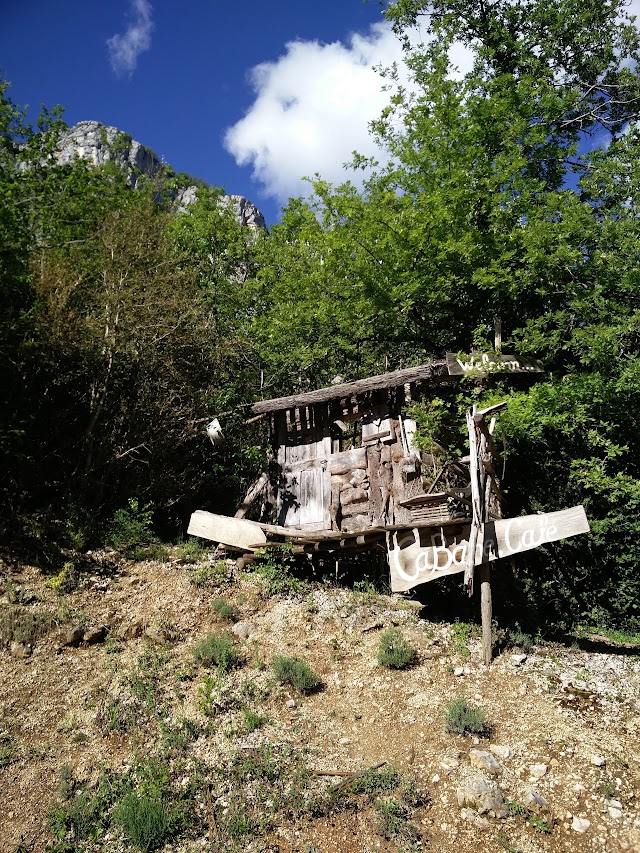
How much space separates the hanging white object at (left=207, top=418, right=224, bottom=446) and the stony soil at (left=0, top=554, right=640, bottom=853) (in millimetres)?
3221

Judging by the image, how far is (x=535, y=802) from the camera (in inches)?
237

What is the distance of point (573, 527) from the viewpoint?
805 centimetres

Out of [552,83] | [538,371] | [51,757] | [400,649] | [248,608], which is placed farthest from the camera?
[552,83]

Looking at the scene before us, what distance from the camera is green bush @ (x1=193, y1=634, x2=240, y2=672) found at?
845 cm

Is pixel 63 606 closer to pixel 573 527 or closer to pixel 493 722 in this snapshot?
pixel 493 722

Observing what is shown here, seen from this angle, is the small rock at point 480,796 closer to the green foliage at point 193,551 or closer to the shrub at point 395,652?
the shrub at point 395,652

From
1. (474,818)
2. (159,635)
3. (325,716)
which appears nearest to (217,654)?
(159,635)

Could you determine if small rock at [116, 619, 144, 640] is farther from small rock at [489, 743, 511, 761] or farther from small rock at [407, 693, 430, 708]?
small rock at [489, 743, 511, 761]

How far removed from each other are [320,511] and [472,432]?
4486mm

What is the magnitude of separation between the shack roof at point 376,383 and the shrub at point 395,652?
4.73m

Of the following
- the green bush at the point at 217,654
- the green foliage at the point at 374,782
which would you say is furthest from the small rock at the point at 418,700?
the green bush at the point at 217,654

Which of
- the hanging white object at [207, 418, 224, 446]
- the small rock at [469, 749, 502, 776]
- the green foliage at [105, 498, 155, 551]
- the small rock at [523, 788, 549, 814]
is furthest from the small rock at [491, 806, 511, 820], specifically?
the hanging white object at [207, 418, 224, 446]

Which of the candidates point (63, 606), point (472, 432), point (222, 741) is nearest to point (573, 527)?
point (472, 432)

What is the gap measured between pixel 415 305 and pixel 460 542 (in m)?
7.12
